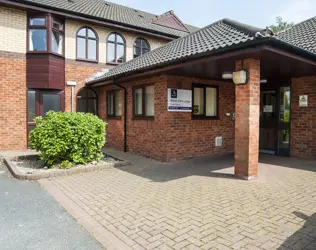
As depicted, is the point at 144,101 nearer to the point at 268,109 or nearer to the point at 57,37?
the point at 268,109

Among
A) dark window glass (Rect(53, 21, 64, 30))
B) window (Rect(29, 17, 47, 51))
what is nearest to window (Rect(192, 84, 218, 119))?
window (Rect(29, 17, 47, 51))

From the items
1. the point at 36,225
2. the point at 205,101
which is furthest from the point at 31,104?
A: the point at 36,225

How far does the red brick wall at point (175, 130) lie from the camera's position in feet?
25.1

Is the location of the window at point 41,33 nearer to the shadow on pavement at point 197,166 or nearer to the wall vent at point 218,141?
the shadow on pavement at point 197,166

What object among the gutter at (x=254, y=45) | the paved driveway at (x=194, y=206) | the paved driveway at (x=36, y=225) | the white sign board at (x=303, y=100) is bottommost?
the paved driveway at (x=36, y=225)

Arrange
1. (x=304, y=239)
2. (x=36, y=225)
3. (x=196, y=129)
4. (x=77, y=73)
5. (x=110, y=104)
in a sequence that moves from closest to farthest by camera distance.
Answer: (x=304, y=239)
(x=36, y=225)
(x=196, y=129)
(x=110, y=104)
(x=77, y=73)

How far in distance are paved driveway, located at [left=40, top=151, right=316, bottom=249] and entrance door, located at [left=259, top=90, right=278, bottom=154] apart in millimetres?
2270

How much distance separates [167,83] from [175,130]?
4.66 ft

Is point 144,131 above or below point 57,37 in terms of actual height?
below

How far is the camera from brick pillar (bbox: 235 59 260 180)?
5555mm

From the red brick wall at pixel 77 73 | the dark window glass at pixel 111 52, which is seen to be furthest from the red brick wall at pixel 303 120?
the red brick wall at pixel 77 73

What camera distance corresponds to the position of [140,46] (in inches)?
551

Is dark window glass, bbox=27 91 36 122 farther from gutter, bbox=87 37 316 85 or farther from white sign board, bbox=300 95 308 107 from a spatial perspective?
white sign board, bbox=300 95 308 107

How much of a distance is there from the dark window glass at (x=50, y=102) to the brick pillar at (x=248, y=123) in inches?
334
